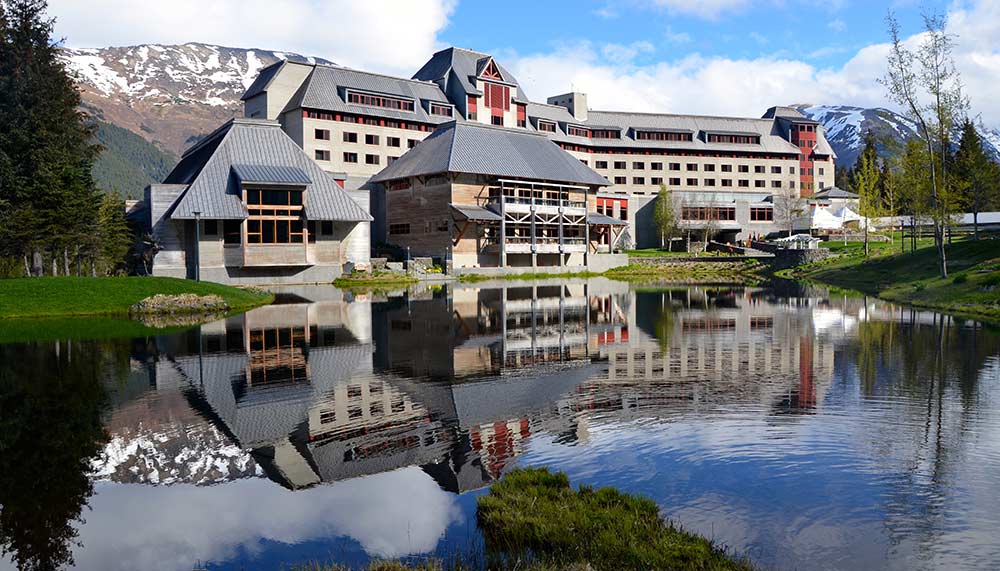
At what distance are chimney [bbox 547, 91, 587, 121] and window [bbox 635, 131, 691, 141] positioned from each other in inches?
361

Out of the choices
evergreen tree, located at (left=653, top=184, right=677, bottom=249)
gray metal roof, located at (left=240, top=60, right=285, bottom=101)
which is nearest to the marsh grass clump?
gray metal roof, located at (left=240, top=60, right=285, bottom=101)

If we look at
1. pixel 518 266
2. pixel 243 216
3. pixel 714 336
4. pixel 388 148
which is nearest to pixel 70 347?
pixel 714 336

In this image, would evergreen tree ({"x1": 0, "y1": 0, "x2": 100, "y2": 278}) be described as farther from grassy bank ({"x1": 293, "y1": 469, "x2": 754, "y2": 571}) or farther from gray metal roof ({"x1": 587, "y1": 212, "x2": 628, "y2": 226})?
gray metal roof ({"x1": 587, "y1": 212, "x2": 628, "y2": 226})

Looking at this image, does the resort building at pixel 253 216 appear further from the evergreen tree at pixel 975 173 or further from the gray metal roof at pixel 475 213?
the evergreen tree at pixel 975 173

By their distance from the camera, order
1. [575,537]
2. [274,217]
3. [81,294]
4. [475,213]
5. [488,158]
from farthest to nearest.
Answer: [488,158]
[475,213]
[274,217]
[81,294]
[575,537]

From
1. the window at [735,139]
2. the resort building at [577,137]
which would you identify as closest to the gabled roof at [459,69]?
the resort building at [577,137]

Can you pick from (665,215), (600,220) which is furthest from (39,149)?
(665,215)

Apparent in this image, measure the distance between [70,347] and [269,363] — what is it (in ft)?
25.1

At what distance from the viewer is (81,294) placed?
36125mm

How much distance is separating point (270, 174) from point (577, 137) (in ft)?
209

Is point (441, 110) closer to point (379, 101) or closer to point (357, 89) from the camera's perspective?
point (379, 101)

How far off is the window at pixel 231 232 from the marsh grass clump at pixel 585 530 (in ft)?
166

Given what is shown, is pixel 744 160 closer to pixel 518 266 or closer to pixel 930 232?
pixel 930 232

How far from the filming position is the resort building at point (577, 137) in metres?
86.5
